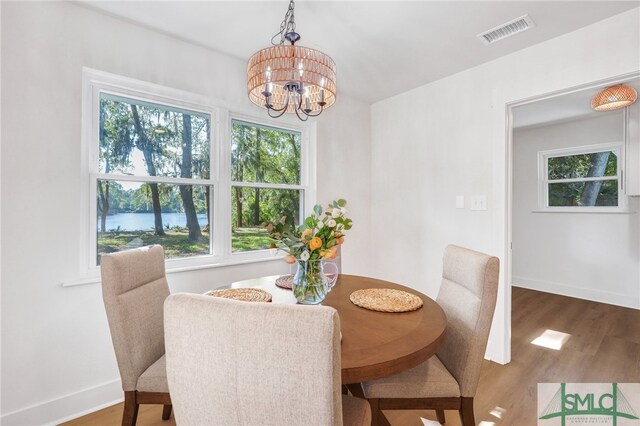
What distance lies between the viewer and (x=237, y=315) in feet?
2.23

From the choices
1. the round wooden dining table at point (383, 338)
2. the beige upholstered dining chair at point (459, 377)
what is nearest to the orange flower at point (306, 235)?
the round wooden dining table at point (383, 338)

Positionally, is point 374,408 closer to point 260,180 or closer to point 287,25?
point 260,180

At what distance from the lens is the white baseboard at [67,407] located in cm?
166

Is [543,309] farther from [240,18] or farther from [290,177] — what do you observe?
[240,18]

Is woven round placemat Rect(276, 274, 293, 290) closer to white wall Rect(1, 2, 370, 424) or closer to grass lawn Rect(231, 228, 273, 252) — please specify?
grass lawn Rect(231, 228, 273, 252)

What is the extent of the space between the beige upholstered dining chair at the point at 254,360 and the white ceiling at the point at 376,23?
72.7 inches

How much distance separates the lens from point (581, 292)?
13.5ft

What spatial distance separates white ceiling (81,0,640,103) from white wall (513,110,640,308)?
2.68m

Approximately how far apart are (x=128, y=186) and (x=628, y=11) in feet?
10.9

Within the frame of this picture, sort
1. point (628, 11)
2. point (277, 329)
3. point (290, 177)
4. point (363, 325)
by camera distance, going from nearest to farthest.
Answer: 1. point (277, 329)
2. point (363, 325)
3. point (628, 11)
4. point (290, 177)

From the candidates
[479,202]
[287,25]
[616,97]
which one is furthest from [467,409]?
[616,97]

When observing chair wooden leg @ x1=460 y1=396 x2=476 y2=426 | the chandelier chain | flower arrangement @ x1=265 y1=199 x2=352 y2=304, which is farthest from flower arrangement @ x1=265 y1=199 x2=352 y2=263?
the chandelier chain

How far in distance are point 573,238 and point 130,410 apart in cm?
514

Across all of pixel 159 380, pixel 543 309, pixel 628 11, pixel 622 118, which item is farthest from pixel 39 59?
pixel 622 118
